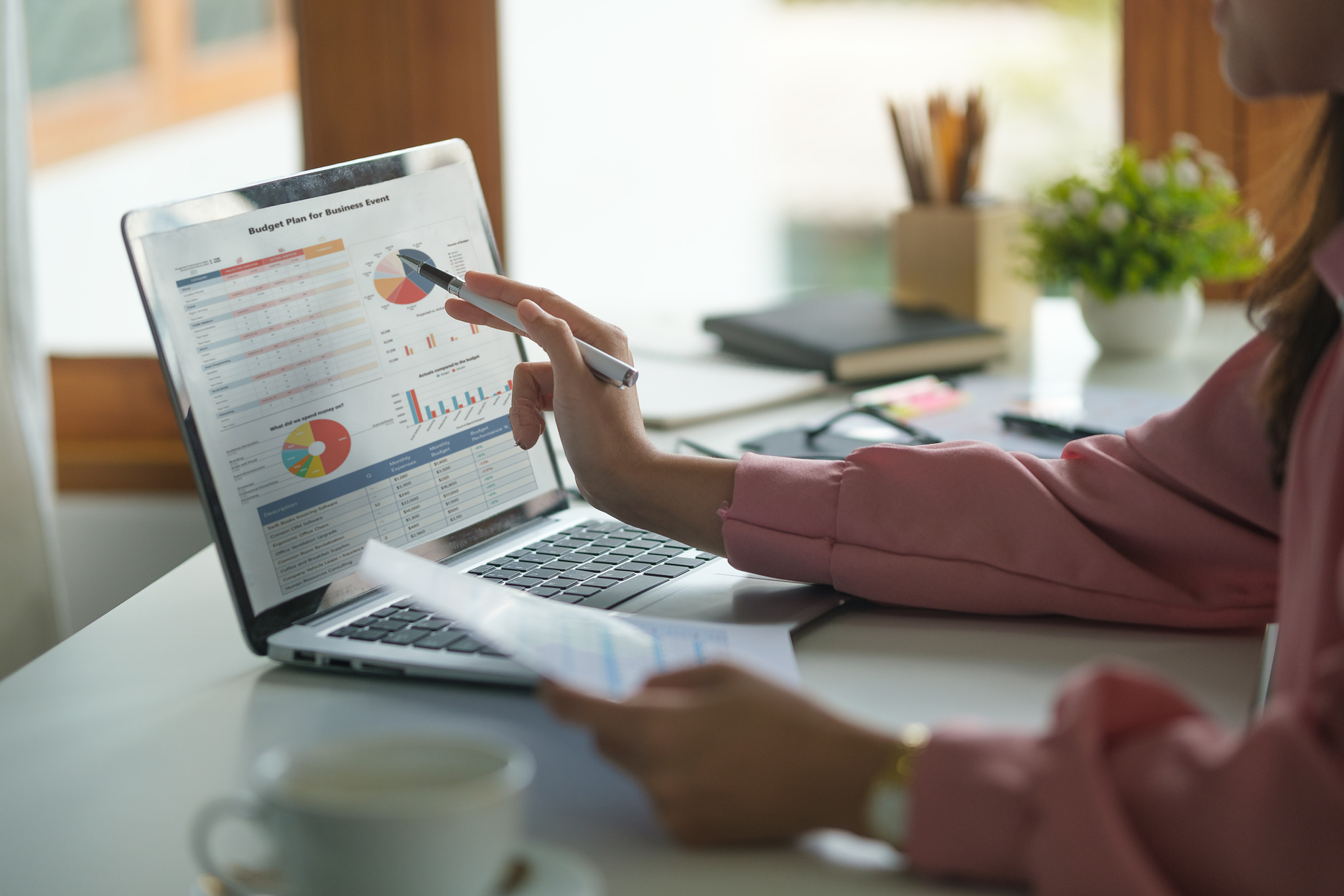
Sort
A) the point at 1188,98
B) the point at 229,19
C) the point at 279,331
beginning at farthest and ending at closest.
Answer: the point at 229,19 → the point at 1188,98 → the point at 279,331

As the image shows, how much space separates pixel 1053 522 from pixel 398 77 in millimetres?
1368

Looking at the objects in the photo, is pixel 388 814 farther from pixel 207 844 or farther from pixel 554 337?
pixel 554 337

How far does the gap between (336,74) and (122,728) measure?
140 centimetres

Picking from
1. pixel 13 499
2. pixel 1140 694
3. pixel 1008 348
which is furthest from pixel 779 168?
pixel 1140 694

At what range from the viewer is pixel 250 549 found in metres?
0.72

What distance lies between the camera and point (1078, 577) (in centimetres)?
77

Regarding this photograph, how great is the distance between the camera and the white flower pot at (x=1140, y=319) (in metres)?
1.53

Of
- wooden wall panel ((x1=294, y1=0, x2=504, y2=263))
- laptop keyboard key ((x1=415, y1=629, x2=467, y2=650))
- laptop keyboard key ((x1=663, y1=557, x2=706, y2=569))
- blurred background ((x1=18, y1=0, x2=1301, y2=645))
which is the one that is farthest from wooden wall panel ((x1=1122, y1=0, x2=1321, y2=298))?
laptop keyboard key ((x1=415, y1=629, x2=467, y2=650))

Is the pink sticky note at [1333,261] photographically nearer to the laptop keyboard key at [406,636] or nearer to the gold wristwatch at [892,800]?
the gold wristwatch at [892,800]

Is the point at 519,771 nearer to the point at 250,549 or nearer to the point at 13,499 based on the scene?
the point at 250,549


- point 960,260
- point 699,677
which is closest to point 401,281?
point 699,677

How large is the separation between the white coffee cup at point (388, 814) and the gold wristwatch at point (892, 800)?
0.46 feet

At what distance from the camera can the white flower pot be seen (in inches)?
60.2

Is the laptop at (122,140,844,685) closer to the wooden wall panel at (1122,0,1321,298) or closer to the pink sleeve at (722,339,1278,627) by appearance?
A: the pink sleeve at (722,339,1278,627)
